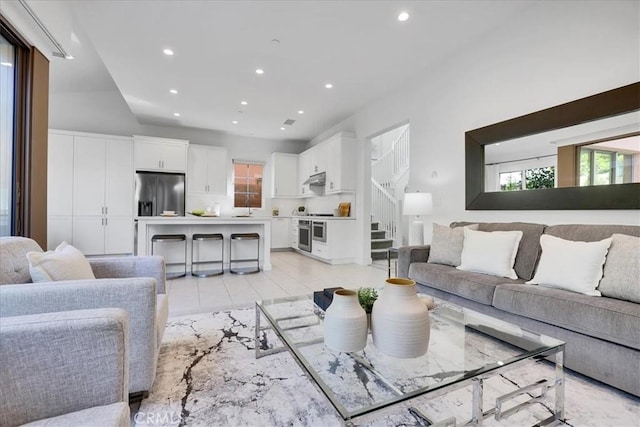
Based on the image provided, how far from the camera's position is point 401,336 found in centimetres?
120

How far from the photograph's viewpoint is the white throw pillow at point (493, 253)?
248 centimetres

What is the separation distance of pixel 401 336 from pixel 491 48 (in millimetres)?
3420

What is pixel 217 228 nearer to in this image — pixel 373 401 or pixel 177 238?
pixel 177 238

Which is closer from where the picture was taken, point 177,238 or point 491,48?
point 491,48

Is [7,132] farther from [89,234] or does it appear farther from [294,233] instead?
[294,233]

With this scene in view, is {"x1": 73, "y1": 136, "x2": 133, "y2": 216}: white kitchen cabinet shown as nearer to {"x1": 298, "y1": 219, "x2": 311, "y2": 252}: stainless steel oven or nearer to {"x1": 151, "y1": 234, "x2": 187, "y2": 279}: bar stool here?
{"x1": 151, "y1": 234, "x2": 187, "y2": 279}: bar stool

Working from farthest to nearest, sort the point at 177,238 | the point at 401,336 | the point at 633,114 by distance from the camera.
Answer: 1. the point at 177,238
2. the point at 633,114
3. the point at 401,336

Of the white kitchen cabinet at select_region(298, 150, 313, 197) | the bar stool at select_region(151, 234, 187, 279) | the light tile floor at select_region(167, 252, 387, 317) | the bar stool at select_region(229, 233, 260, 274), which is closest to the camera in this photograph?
the light tile floor at select_region(167, 252, 387, 317)

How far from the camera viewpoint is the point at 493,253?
254 cm

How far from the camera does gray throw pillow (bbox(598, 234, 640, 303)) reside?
171cm

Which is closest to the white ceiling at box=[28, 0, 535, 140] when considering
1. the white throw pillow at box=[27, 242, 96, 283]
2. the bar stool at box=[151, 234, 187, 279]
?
the white throw pillow at box=[27, 242, 96, 283]

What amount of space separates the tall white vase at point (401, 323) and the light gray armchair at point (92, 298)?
1107 millimetres

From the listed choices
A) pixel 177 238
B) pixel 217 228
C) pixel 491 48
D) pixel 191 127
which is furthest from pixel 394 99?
pixel 191 127

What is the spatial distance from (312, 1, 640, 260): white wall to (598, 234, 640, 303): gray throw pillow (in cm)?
56
